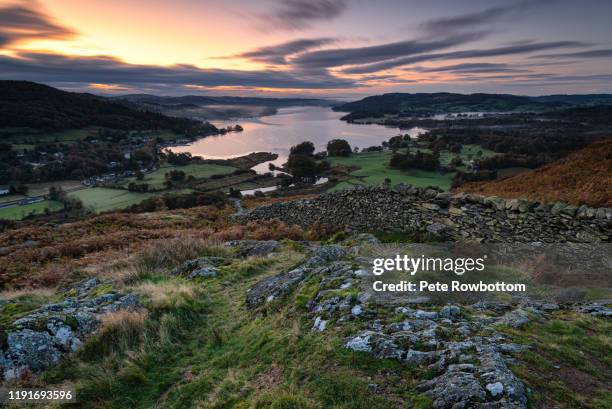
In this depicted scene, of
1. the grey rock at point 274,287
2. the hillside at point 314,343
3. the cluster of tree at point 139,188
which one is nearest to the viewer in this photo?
the hillside at point 314,343

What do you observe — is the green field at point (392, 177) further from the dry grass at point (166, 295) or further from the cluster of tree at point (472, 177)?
the dry grass at point (166, 295)

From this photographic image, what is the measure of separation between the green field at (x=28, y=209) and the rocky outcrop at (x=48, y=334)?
56.8 meters

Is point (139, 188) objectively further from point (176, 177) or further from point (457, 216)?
point (457, 216)

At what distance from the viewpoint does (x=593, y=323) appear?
585cm

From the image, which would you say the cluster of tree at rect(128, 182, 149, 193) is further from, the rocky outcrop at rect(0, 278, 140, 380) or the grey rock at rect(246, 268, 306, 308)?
the grey rock at rect(246, 268, 306, 308)

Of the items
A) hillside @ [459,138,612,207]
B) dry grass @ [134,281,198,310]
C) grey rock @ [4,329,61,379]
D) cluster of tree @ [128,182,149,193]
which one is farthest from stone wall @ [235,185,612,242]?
cluster of tree @ [128,182,149,193]

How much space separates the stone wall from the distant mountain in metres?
158

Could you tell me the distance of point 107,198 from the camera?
191 feet

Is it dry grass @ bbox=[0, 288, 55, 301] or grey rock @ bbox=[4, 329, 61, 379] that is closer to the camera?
grey rock @ bbox=[4, 329, 61, 379]

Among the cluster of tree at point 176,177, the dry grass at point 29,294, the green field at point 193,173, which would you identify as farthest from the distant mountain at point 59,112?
the dry grass at point 29,294

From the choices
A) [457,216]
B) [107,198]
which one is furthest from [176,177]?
[457,216]

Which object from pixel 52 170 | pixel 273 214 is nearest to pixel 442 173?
pixel 273 214

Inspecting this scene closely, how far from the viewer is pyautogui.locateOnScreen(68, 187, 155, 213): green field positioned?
171 feet

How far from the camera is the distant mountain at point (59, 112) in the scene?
131 meters
